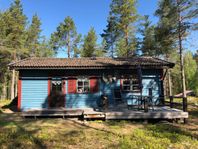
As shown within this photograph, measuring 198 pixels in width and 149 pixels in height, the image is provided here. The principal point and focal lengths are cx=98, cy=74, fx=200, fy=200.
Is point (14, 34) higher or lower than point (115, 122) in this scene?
higher

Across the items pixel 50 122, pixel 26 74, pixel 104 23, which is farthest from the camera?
pixel 104 23

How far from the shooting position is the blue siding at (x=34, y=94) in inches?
504

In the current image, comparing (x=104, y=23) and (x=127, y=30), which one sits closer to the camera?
(x=127, y=30)

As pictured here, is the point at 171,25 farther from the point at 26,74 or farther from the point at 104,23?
the point at 104,23

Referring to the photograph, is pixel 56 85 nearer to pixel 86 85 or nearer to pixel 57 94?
pixel 57 94

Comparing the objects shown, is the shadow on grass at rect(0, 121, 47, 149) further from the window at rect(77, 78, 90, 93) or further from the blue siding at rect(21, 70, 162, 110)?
the window at rect(77, 78, 90, 93)

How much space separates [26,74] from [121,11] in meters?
18.4

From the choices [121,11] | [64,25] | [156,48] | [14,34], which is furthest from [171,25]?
[14,34]

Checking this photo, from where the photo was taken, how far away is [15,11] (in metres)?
29.2

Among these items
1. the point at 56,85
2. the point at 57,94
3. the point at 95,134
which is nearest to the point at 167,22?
the point at 56,85

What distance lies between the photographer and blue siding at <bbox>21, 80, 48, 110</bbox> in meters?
12.8

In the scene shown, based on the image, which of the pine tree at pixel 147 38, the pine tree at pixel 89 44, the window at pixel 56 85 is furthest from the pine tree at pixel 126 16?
the window at pixel 56 85

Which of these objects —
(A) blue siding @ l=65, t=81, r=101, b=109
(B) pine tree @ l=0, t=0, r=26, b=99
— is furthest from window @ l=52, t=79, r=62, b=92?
(B) pine tree @ l=0, t=0, r=26, b=99

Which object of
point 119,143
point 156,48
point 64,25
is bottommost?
point 119,143
